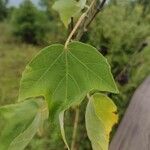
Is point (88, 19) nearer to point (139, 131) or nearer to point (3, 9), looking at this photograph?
point (139, 131)

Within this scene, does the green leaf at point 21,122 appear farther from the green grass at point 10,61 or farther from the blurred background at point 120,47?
the green grass at point 10,61

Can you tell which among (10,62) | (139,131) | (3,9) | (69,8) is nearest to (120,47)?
(139,131)

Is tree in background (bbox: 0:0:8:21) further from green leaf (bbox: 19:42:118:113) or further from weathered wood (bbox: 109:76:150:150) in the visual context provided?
green leaf (bbox: 19:42:118:113)

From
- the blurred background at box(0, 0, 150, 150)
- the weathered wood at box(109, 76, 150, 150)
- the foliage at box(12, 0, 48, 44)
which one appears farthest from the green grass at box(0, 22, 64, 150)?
the weathered wood at box(109, 76, 150, 150)

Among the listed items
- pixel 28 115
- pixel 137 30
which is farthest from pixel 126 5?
pixel 28 115

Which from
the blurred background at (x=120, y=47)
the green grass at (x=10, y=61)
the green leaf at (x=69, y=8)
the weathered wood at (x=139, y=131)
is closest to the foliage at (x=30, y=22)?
the green grass at (x=10, y=61)

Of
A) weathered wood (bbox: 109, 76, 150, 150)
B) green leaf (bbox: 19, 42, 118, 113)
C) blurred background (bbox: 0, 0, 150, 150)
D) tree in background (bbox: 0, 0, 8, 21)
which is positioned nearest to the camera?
green leaf (bbox: 19, 42, 118, 113)

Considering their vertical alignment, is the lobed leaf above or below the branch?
below
